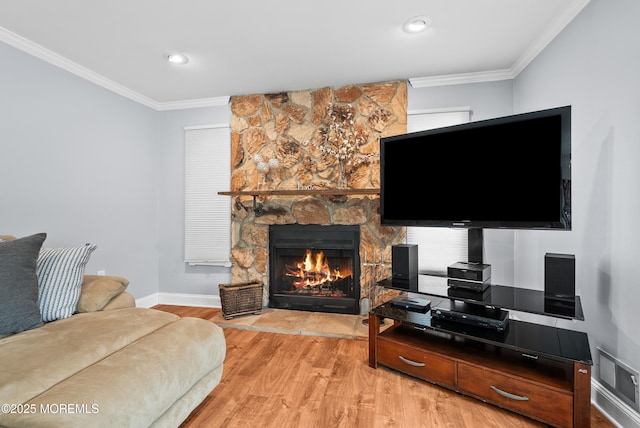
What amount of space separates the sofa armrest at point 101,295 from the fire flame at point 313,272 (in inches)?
67.7

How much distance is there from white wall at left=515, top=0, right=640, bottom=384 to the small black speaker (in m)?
0.21

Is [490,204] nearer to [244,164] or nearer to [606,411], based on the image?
[606,411]

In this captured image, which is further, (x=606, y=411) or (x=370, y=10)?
(x=370, y=10)

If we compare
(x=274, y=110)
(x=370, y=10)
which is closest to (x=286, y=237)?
(x=274, y=110)

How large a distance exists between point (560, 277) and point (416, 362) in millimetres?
984

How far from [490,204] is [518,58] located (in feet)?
5.08

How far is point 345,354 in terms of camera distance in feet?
8.07

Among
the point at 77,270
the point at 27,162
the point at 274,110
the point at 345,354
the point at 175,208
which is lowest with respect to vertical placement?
the point at 345,354

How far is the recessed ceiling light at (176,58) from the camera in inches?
104

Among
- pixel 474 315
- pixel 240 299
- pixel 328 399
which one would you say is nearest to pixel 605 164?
pixel 474 315

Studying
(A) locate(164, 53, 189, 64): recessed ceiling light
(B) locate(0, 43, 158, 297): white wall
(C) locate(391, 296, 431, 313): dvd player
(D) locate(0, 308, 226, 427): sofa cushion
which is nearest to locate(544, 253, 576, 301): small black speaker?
(C) locate(391, 296, 431, 313): dvd player

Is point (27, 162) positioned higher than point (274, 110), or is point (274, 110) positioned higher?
point (274, 110)

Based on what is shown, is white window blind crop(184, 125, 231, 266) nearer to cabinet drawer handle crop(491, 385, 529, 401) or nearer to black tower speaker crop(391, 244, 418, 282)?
black tower speaker crop(391, 244, 418, 282)

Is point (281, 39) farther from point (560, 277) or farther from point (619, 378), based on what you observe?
point (619, 378)
